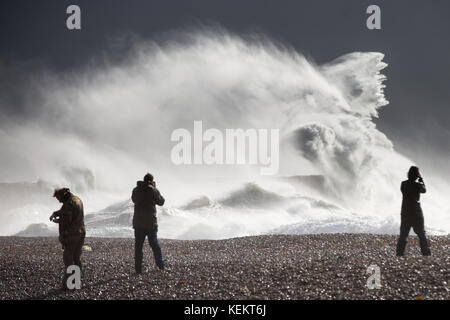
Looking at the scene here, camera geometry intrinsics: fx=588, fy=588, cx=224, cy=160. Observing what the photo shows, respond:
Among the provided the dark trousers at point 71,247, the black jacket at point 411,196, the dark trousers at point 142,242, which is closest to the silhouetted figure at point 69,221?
the dark trousers at point 71,247

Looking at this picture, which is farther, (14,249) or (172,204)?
(172,204)

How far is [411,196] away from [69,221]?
21.9ft

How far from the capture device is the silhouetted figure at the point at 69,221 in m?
10.7

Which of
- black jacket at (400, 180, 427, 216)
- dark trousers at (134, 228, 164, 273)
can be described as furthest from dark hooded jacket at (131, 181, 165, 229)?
black jacket at (400, 180, 427, 216)

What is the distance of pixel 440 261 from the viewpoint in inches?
422

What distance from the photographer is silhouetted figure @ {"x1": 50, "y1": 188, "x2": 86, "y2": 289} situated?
1073cm

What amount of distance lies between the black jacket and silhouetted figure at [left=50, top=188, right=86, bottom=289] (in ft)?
20.7

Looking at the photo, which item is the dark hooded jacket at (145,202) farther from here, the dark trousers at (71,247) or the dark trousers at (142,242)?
the dark trousers at (71,247)

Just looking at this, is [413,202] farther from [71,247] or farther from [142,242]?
[71,247]

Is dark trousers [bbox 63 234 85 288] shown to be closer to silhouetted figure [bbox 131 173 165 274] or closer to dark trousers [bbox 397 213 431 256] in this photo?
silhouetted figure [bbox 131 173 165 274]

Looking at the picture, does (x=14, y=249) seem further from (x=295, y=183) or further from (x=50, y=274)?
(x=295, y=183)
